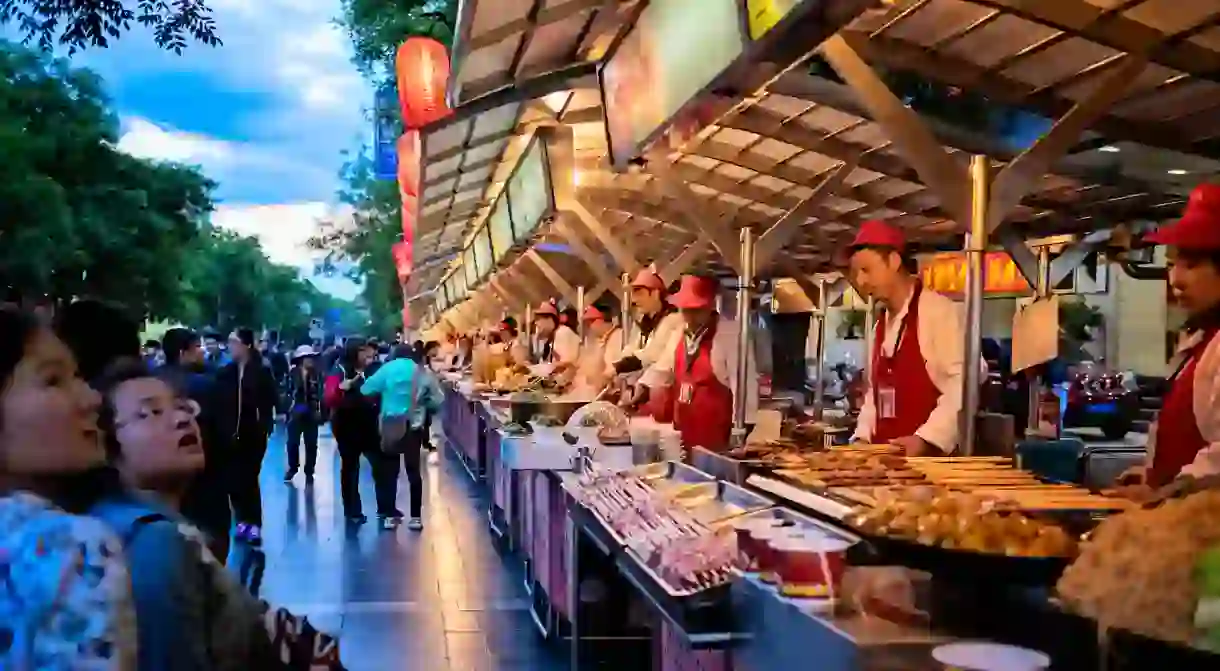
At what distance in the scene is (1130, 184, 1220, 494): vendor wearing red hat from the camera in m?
3.14

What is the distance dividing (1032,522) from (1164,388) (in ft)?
5.00

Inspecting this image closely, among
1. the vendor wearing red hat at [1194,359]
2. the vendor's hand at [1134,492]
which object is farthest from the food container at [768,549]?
the vendor wearing red hat at [1194,359]

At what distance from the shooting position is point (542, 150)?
943 centimetres

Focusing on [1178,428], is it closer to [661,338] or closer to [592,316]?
[661,338]

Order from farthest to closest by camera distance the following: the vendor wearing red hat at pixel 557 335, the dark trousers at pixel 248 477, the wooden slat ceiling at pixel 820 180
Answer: the vendor wearing red hat at pixel 557 335 < the dark trousers at pixel 248 477 < the wooden slat ceiling at pixel 820 180

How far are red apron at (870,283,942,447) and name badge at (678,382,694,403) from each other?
1717 mm

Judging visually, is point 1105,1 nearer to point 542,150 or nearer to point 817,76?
point 817,76

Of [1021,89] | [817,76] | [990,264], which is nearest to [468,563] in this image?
[817,76]

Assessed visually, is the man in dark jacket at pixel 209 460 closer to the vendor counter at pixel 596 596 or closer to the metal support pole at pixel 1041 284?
the vendor counter at pixel 596 596

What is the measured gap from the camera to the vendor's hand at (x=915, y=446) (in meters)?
4.48

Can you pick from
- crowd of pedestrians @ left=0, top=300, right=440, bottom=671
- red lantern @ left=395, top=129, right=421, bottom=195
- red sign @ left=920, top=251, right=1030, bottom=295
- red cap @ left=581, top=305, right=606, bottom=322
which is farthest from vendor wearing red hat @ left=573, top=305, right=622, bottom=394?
crowd of pedestrians @ left=0, top=300, right=440, bottom=671

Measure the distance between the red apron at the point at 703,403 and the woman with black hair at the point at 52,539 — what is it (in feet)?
15.2

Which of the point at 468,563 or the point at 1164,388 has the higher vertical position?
the point at 1164,388

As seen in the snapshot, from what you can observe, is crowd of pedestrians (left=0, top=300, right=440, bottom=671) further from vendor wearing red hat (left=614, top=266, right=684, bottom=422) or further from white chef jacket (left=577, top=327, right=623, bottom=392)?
white chef jacket (left=577, top=327, right=623, bottom=392)
